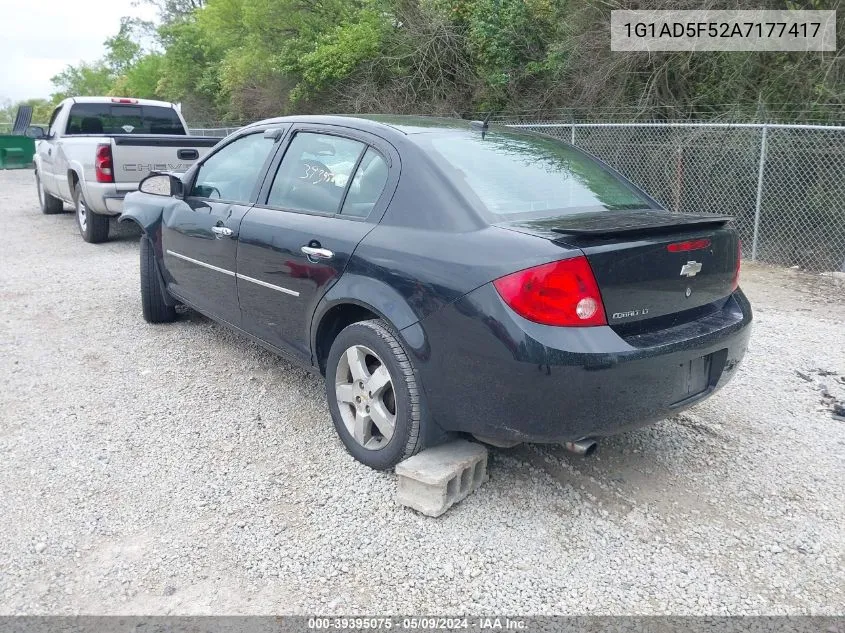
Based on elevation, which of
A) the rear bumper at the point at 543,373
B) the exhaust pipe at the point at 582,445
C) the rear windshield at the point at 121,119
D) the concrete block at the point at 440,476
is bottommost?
the concrete block at the point at 440,476

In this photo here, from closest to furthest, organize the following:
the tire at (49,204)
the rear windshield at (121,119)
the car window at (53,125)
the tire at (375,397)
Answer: the tire at (375,397)
the rear windshield at (121,119)
the car window at (53,125)
the tire at (49,204)

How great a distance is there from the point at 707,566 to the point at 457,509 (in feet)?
3.48

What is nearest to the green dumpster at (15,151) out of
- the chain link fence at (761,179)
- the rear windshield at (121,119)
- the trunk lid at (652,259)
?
the rear windshield at (121,119)

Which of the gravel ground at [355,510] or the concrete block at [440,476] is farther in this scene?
the concrete block at [440,476]

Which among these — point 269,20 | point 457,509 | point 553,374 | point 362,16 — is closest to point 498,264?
point 553,374

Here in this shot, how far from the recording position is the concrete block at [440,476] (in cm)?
302

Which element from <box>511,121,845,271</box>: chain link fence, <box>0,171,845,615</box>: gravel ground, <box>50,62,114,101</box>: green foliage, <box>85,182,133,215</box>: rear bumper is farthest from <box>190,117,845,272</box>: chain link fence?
<box>50,62,114,101</box>: green foliage

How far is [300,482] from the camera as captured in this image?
11.1ft

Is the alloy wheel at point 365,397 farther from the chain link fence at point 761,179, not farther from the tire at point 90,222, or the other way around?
the tire at point 90,222

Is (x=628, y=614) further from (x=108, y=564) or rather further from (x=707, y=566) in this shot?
(x=108, y=564)

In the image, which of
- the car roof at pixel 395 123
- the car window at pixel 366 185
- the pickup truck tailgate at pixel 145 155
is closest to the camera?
the car window at pixel 366 185

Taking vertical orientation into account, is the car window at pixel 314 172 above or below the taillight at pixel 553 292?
above

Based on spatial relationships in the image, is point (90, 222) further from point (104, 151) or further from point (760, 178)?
point (760, 178)

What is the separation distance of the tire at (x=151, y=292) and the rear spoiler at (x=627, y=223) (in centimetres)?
360
